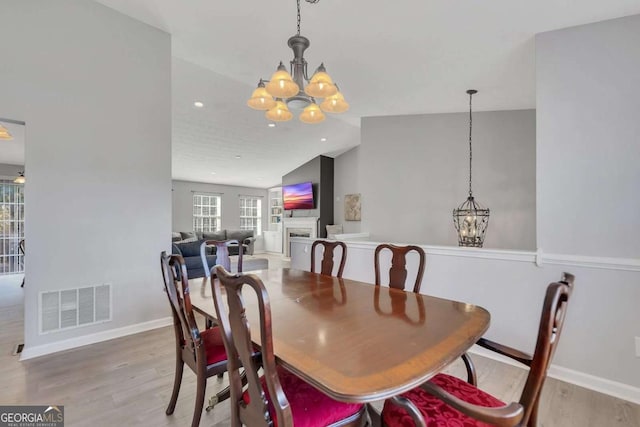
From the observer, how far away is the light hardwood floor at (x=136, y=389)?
5.89 feet

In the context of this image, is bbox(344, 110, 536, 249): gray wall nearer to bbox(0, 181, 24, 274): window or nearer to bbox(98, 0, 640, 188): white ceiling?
bbox(98, 0, 640, 188): white ceiling

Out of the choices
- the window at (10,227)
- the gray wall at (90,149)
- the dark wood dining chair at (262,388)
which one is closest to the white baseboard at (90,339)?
the gray wall at (90,149)

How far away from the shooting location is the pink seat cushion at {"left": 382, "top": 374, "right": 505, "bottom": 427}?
109cm

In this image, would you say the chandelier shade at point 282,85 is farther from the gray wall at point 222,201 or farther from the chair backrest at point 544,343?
the gray wall at point 222,201

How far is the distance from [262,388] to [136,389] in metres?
1.52

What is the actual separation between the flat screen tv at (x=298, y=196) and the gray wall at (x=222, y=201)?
2.11 meters

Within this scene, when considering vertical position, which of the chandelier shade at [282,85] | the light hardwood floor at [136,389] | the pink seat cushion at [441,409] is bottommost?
the light hardwood floor at [136,389]

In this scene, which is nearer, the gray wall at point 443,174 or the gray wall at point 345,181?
the gray wall at point 443,174

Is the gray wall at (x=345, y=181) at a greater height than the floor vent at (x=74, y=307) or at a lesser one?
greater

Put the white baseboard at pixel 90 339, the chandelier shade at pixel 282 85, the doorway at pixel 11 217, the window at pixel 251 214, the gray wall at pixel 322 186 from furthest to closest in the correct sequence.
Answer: the window at pixel 251 214
the gray wall at pixel 322 186
the doorway at pixel 11 217
the white baseboard at pixel 90 339
the chandelier shade at pixel 282 85

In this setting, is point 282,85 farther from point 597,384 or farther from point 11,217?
point 11,217

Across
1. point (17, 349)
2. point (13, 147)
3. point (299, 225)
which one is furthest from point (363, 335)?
point (299, 225)

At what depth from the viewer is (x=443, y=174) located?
4617 millimetres

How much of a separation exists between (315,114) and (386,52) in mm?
1227
